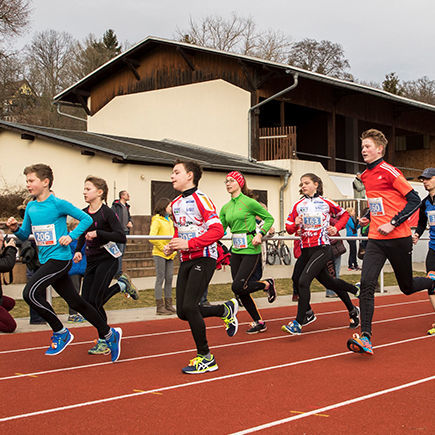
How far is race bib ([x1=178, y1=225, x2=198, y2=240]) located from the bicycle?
16.4 meters

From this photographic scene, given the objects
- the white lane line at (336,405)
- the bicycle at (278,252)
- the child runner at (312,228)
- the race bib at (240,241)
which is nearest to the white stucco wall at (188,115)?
the bicycle at (278,252)

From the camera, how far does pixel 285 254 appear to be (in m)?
23.1

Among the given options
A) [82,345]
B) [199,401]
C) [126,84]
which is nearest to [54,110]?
[126,84]

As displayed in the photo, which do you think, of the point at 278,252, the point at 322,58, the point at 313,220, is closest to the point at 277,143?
the point at 278,252

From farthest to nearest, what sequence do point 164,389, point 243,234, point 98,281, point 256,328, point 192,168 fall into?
point 256,328
point 243,234
point 98,281
point 192,168
point 164,389

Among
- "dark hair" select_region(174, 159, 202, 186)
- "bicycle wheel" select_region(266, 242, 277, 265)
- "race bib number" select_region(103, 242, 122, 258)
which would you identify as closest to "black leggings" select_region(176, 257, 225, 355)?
"dark hair" select_region(174, 159, 202, 186)

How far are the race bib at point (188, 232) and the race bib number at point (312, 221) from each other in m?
2.58

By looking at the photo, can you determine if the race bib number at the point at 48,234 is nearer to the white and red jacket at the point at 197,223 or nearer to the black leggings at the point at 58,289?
the black leggings at the point at 58,289

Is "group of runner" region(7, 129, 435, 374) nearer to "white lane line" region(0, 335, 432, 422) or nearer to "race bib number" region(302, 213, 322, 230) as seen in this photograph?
"white lane line" region(0, 335, 432, 422)

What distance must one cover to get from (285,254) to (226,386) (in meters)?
17.7

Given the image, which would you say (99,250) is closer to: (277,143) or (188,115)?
(277,143)

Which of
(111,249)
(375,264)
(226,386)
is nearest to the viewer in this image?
(226,386)

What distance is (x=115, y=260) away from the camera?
24.3 ft

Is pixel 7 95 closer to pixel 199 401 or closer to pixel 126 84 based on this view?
pixel 126 84
